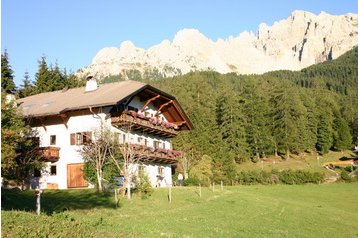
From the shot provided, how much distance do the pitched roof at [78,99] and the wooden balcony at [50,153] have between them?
3290 mm

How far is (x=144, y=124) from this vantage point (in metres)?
43.0

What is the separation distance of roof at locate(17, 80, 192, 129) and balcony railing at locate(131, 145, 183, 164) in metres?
4.74

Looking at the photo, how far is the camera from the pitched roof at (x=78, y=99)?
40.3m

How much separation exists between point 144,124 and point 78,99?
7052 mm

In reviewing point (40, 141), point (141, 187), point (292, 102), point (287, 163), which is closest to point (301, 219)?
point (141, 187)

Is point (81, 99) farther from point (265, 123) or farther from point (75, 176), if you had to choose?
point (265, 123)

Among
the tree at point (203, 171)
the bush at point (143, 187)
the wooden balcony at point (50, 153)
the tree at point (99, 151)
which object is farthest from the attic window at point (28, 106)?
the tree at point (203, 171)

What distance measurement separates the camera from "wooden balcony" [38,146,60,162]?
4019 centimetres

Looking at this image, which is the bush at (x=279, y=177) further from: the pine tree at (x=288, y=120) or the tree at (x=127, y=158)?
the tree at (x=127, y=158)

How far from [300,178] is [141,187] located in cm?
4176

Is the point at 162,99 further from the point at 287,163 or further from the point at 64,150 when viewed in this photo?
the point at 287,163

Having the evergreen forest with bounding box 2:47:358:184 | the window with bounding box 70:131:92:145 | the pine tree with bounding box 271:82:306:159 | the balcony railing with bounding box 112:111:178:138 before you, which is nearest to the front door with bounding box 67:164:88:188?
the window with bounding box 70:131:92:145

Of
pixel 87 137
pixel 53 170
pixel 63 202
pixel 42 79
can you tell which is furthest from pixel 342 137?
pixel 63 202

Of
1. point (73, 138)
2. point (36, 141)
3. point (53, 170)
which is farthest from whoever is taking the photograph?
point (36, 141)
